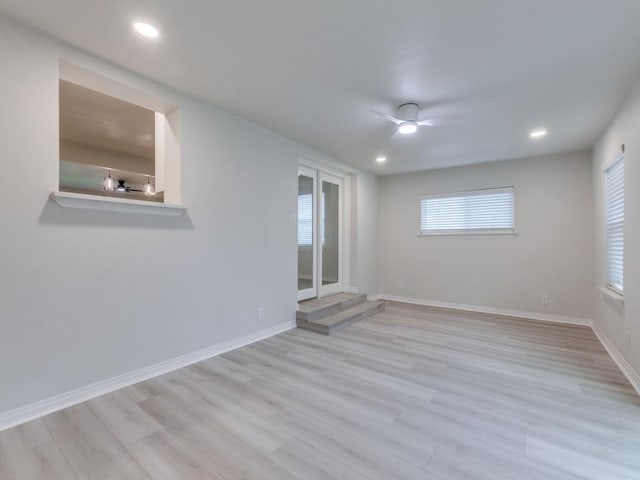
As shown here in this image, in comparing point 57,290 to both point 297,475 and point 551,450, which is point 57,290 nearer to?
point 297,475

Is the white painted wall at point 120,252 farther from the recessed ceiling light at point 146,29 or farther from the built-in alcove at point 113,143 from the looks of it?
the recessed ceiling light at point 146,29

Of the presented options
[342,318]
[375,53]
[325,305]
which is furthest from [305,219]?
[375,53]

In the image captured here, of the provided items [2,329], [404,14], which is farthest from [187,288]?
[404,14]

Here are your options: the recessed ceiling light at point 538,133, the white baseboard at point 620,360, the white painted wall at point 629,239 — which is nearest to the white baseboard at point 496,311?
the white baseboard at point 620,360

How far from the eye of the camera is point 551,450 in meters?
1.74

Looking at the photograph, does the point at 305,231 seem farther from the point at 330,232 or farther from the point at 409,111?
the point at 409,111

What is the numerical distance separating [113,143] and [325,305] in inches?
152

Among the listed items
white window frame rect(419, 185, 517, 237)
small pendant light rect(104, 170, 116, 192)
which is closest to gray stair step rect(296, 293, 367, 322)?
white window frame rect(419, 185, 517, 237)

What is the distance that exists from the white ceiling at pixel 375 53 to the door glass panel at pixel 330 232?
1.81 m

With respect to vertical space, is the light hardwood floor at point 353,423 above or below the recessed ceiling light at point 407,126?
below

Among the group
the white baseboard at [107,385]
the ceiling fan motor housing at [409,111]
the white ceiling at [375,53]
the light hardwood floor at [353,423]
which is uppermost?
the white ceiling at [375,53]

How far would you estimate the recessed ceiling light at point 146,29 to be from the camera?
1906 mm

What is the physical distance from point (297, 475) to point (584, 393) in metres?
2.38

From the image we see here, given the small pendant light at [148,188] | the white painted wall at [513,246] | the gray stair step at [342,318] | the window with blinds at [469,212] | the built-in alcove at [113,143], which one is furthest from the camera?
the small pendant light at [148,188]
